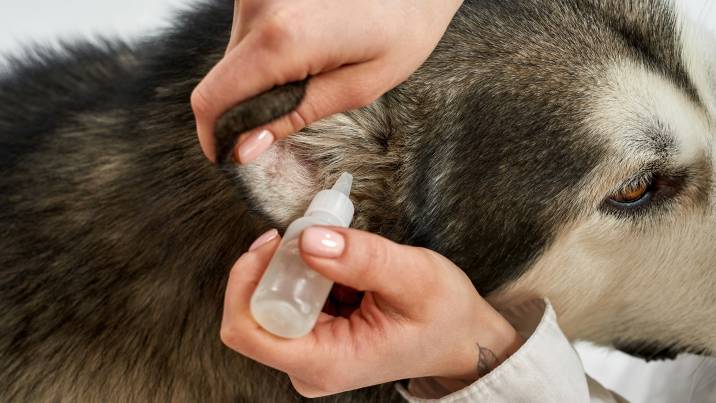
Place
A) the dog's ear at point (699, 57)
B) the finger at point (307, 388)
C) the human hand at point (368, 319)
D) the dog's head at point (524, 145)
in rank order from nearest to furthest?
the human hand at point (368, 319) → the finger at point (307, 388) → the dog's head at point (524, 145) → the dog's ear at point (699, 57)

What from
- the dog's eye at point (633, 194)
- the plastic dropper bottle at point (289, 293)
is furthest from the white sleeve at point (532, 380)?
the plastic dropper bottle at point (289, 293)

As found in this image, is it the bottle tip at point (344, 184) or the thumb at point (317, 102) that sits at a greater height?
the thumb at point (317, 102)

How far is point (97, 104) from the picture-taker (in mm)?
1385

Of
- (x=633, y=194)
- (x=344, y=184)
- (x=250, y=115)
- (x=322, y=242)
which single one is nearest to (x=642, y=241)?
(x=633, y=194)

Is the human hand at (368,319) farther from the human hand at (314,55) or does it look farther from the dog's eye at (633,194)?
the dog's eye at (633,194)

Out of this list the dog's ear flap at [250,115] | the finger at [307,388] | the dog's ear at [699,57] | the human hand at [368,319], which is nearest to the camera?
the dog's ear flap at [250,115]

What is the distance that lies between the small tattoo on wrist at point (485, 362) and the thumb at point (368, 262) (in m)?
0.31

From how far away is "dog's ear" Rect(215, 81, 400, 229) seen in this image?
992mm

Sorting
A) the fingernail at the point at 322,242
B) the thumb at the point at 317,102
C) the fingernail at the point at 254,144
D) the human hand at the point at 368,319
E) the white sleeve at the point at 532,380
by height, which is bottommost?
the white sleeve at the point at 532,380

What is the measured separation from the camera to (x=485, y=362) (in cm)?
121

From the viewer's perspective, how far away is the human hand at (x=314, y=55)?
2.40 ft

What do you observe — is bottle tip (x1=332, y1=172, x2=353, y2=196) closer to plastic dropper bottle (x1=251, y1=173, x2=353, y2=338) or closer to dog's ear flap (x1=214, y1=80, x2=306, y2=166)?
plastic dropper bottle (x1=251, y1=173, x2=353, y2=338)

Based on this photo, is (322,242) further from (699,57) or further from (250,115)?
(699,57)

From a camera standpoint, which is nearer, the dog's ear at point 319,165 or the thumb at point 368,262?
the thumb at point 368,262
